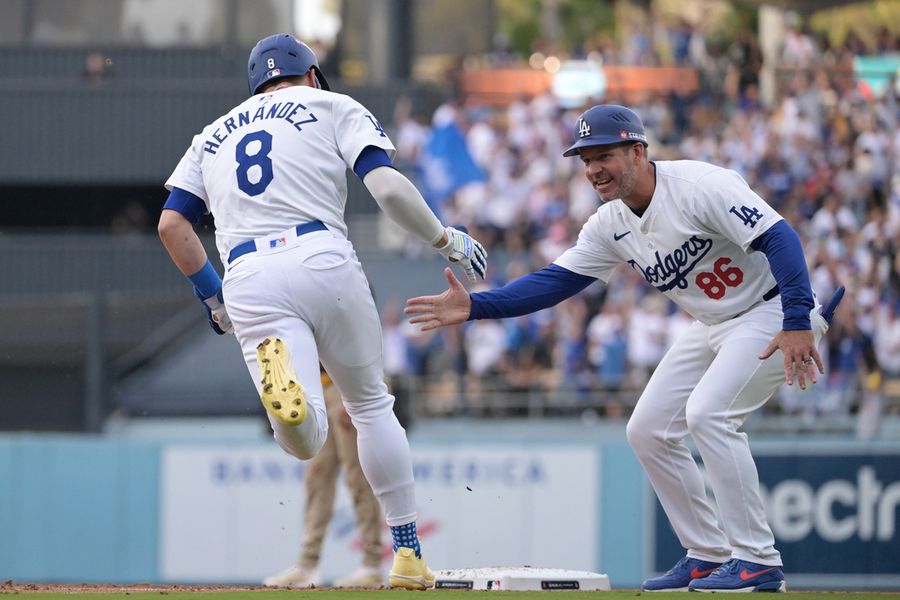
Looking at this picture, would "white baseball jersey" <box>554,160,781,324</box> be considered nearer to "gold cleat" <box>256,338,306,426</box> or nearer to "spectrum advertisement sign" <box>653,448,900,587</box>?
"gold cleat" <box>256,338,306,426</box>

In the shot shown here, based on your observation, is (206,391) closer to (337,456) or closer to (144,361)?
(144,361)

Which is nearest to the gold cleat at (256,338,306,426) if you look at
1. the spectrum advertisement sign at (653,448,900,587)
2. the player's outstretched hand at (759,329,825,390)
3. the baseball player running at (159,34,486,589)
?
the baseball player running at (159,34,486,589)

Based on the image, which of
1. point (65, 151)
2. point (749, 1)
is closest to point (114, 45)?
point (65, 151)

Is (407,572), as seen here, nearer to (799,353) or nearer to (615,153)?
(799,353)

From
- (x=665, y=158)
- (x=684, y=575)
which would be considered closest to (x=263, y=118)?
(x=684, y=575)

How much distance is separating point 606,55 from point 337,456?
12860mm

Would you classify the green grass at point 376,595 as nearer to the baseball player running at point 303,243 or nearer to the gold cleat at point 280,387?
the baseball player running at point 303,243

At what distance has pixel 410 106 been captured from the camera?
21375 mm

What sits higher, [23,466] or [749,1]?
[749,1]

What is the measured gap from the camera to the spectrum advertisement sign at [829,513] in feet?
45.0

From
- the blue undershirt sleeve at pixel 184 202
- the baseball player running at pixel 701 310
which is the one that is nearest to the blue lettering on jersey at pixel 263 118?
the blue undershirt sleeve at pixel 184 202

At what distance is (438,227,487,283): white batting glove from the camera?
6.94 m

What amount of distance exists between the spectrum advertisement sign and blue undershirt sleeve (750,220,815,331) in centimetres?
715

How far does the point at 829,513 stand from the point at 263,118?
28.2 ft
